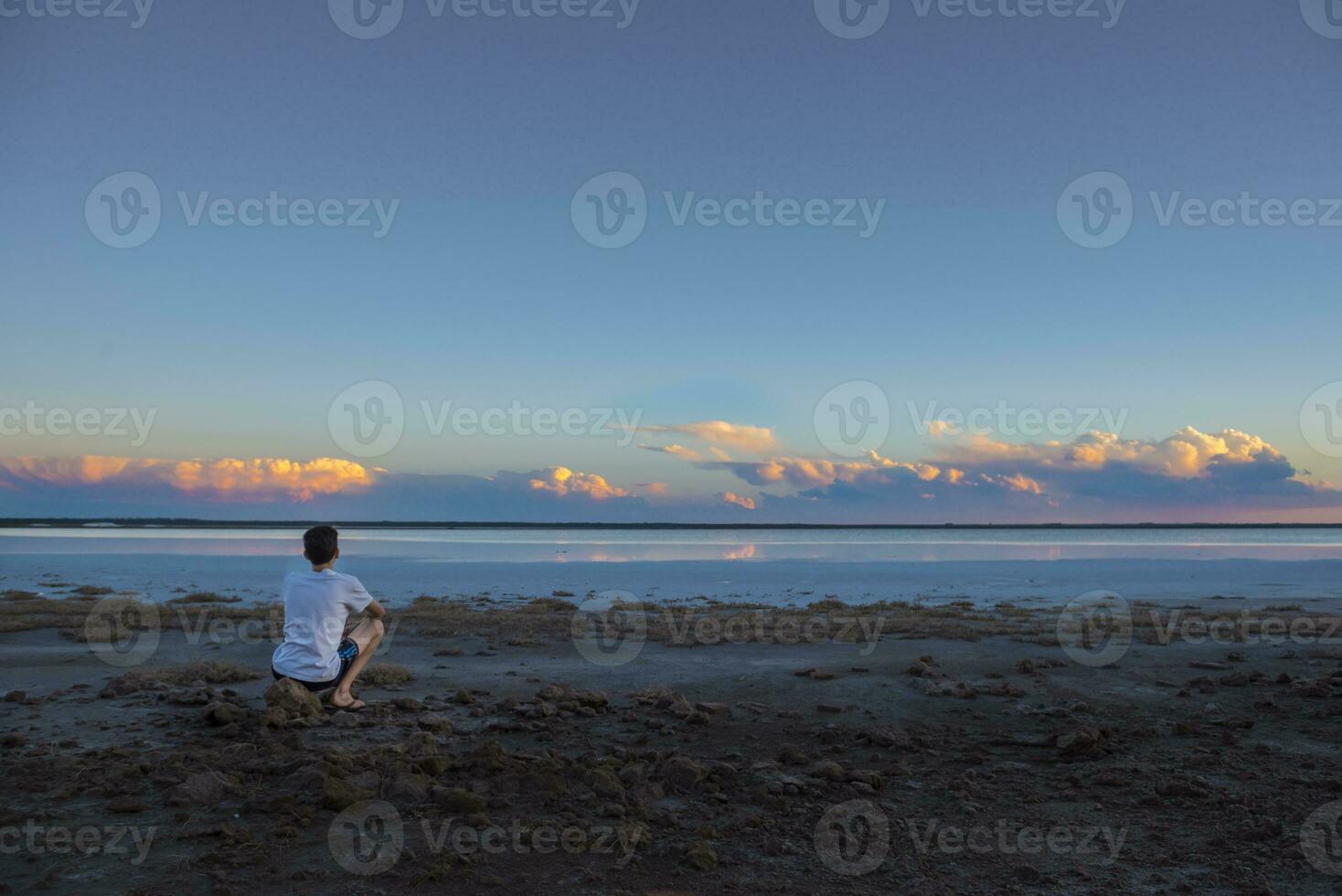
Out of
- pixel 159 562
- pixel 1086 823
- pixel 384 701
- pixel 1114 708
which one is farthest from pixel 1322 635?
pixel 159 562

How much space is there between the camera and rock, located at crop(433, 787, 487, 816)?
21.0ft

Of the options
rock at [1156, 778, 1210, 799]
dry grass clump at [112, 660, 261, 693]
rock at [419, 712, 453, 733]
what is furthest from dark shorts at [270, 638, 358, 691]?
rock at [1156, 778, 1210, 799]

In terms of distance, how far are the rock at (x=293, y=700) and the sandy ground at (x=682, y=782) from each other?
2.2 inches

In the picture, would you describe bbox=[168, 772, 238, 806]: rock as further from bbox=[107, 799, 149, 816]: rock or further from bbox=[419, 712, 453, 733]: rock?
bbox=[419, 712, 453, 733]: rock

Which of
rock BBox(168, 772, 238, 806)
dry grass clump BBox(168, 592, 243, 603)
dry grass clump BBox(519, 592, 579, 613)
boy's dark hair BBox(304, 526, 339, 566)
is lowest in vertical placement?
dry grass clump BBox(168, 592, 243, 603)

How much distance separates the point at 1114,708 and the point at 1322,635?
362 inches

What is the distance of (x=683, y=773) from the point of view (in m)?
7.12

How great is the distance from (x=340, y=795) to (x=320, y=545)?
2.90 metres

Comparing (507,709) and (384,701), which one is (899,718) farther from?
(384,701)

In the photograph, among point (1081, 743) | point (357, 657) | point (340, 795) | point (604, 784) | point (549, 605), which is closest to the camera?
point (340, 795)

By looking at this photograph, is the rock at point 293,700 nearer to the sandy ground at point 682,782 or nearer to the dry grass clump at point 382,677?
the sandy ground at point 682,782

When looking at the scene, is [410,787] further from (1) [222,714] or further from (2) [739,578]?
(2) [739,578]

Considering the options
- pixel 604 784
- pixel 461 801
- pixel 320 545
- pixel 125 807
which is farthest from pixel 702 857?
pixel 320 545

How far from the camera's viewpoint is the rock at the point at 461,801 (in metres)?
6.40
